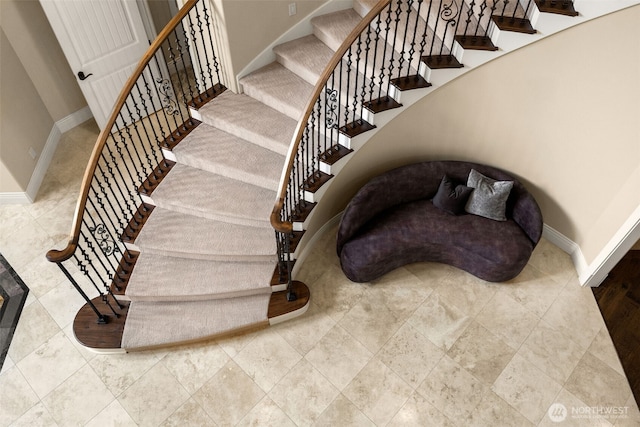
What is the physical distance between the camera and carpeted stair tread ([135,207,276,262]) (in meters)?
3.95

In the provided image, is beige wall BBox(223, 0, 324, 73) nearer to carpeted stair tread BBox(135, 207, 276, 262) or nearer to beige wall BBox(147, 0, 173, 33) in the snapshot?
carpeted stair tread BBox(135, 207, 276, 262)

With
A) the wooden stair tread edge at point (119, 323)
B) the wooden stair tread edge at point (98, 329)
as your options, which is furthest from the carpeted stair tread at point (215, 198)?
the wooden stair tread edge at point (98, 329)

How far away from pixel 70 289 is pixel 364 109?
3.12 meters

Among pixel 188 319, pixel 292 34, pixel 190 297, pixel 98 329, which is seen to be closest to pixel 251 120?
pixel 292 34

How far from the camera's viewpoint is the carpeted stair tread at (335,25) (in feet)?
14.5

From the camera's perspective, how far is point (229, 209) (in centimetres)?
408

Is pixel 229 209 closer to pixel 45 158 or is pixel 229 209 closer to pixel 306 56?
pixel 306 56

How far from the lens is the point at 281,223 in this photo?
3.24 metres

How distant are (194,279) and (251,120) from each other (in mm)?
1577

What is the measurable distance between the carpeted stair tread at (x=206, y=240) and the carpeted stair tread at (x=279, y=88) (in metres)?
1.18

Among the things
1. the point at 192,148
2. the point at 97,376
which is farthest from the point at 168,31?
the point at 97,376

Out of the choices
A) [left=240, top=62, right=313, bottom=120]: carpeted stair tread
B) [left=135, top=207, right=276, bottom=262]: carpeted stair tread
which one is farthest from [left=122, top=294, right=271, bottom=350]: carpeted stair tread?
[left=240, top=62, right=313, bottom=120]: carpeted stair tread

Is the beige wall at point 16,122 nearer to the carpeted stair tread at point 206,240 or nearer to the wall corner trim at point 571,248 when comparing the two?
the carpeted stair tread at point 206,240

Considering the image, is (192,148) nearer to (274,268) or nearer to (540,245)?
(274,268)
